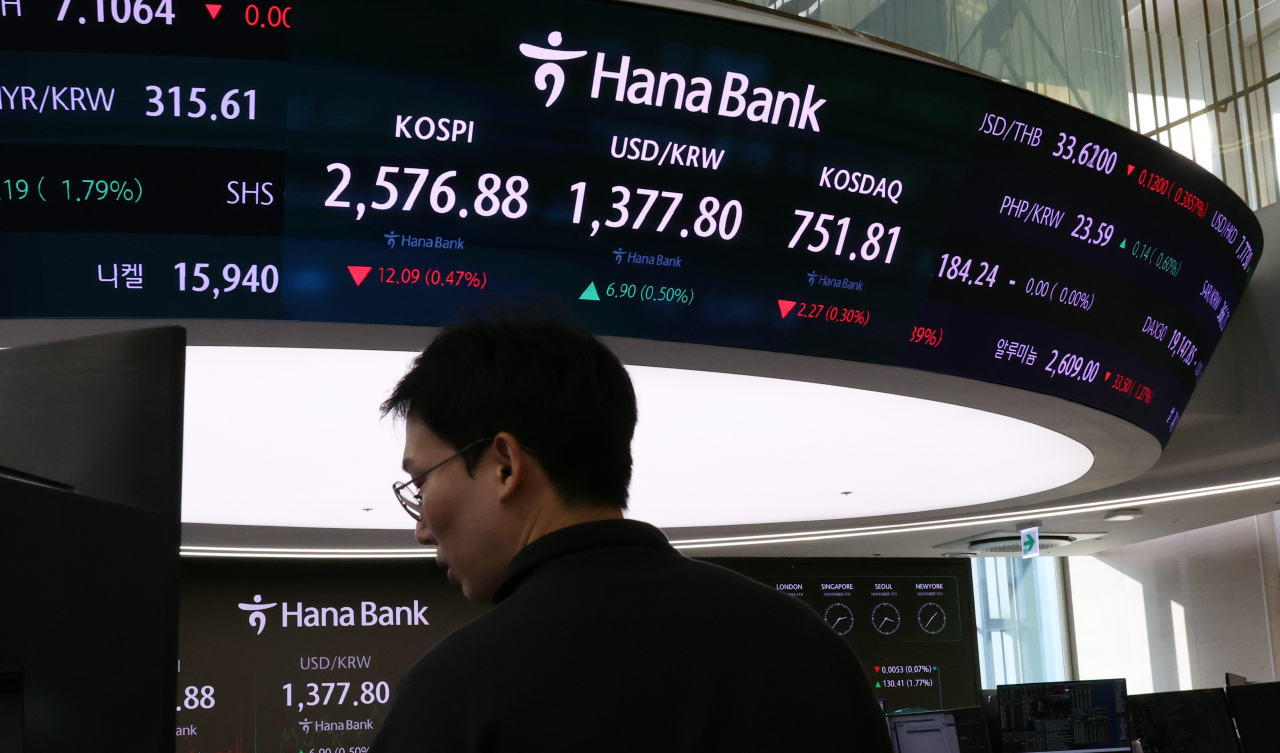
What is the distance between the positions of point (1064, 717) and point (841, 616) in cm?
280

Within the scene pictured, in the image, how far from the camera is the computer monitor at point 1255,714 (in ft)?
18.7

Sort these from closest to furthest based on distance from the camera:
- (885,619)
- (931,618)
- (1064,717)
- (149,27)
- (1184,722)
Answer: (149,27), (1184,722), (1064,717), (885,619), (931,618)

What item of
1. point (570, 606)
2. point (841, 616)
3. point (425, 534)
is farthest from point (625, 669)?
point (841, 616)

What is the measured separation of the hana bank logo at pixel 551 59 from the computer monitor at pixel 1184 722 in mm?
4794

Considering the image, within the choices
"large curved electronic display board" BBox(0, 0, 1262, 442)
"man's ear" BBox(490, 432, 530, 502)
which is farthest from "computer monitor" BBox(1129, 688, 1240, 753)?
"man's ear" BBox(490, 432, 530, 502)

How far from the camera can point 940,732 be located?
19.1ft

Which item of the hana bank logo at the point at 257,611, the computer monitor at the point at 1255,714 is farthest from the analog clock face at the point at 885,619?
the hana bank logo at the point at 257,611

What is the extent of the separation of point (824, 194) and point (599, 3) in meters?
0.90

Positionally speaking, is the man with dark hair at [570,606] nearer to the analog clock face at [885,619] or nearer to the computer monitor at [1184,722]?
the computer monitor at [1184,722]

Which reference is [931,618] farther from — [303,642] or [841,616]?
[303,642]

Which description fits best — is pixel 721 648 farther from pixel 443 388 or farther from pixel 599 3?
pixel 599 3

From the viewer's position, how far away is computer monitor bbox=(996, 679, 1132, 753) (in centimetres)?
596

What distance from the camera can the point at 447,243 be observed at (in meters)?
3.04

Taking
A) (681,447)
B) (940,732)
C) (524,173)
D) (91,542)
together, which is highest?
(524,173)
